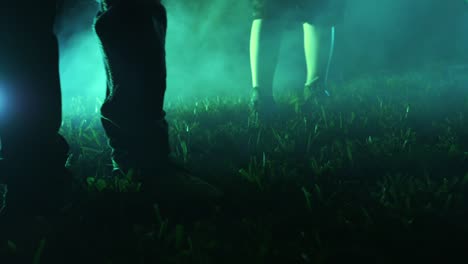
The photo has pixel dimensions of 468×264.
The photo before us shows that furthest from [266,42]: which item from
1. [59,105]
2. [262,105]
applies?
[59,105]

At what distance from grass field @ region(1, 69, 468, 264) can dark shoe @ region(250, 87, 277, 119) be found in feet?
0.54

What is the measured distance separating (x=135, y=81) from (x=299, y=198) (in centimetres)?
79

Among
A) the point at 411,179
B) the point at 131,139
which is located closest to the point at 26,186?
the point at 131,139

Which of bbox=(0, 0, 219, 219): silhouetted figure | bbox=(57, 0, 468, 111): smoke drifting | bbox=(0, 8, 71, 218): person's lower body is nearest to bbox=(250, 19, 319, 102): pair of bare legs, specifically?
bbox=(57, 0, 468, 111): smoke drifting

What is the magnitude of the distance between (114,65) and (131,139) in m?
0.31

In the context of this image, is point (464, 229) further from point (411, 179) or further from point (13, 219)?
point (13, 219)

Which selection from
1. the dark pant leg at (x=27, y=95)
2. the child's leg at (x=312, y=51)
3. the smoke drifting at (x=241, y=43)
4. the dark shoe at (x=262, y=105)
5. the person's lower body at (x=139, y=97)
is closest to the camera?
the dark pant leg at (x=27, y=95)

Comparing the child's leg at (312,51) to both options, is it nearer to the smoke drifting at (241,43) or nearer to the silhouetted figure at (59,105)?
the smoke drifting at (241,43)

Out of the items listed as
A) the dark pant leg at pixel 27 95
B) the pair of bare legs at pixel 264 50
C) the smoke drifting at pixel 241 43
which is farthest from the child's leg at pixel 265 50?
the dark pant leg at pixel 27 95

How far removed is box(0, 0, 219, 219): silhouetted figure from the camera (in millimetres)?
1329

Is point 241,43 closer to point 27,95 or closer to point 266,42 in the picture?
point 266,42

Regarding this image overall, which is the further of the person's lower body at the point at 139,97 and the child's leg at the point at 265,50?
the child's leg at the point at 265,50

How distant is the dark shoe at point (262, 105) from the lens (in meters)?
Answer: 2.85

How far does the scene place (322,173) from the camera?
1735 millimetres
